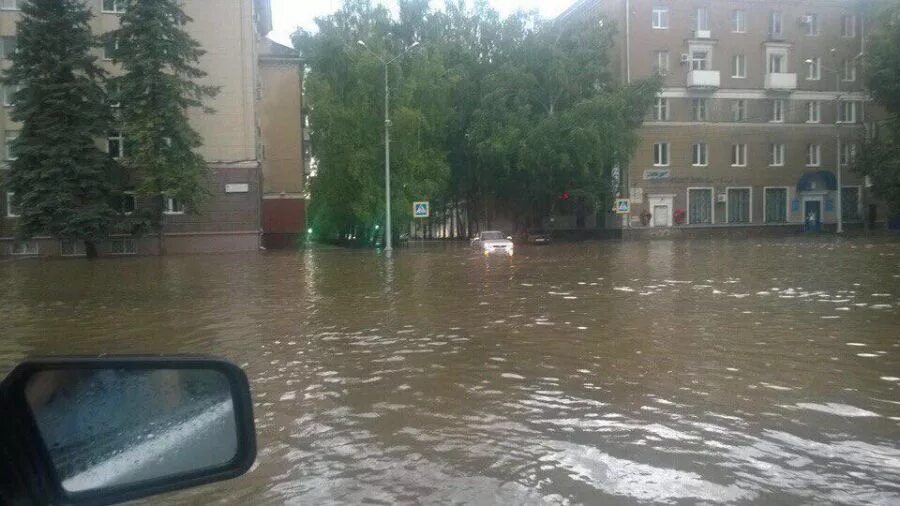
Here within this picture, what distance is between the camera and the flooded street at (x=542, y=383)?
5.10 meters

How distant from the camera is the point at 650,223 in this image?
2347 inches

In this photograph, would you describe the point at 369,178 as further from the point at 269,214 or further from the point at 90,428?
the point at 90,428

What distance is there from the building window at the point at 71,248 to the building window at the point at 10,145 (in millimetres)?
4730

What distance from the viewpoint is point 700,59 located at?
60.4 metres

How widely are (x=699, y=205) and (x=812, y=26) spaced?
635 inches

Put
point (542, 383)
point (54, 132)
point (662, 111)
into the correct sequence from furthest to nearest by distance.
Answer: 1. point (662, 111)
2. point (54, 132)
3. point (542, 383)

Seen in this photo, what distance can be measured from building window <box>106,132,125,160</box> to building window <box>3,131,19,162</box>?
4162 mm

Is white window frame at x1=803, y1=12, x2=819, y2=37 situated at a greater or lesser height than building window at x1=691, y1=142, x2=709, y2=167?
greater

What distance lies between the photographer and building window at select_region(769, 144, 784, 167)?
62.0 m

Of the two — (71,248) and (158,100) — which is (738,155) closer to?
(158,100)

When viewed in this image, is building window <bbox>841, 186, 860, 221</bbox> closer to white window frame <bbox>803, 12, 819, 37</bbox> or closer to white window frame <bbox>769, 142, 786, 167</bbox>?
white window frame <bbox>769, 142, 786, 167</bbox>

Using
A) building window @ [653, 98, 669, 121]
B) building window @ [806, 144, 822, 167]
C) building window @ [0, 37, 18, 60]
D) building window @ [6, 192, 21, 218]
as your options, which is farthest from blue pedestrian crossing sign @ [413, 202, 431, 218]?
building window @ [806, 144, 822, 167]

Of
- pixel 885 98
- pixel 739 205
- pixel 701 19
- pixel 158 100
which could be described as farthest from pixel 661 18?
pixel 158 100

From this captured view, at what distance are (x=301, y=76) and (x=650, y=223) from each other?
2597 cm
